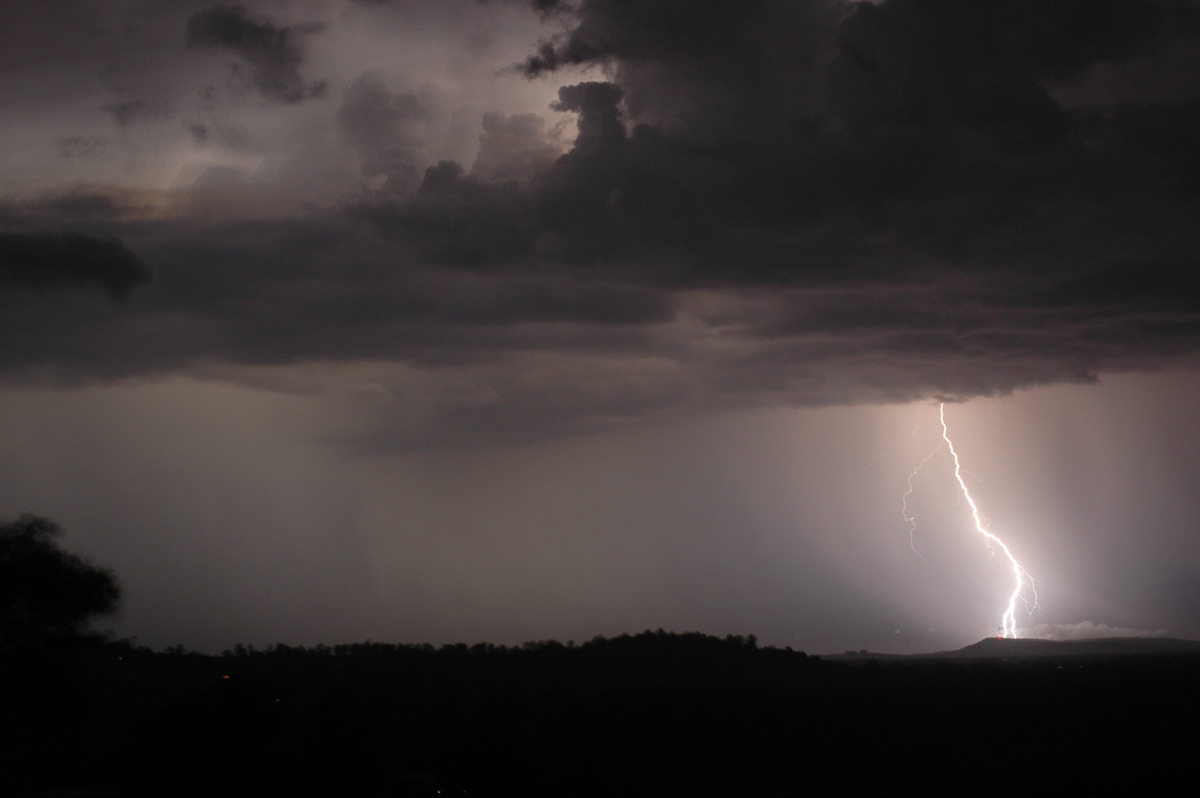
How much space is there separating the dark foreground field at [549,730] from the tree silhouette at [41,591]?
1.40 metres

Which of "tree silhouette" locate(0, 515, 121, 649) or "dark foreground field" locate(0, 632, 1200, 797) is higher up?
"tree silhouette" locate(0, 515, 121, 649)

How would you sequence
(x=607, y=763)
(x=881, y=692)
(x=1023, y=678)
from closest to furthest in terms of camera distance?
1. (x=607, y=763)
2. (x=881, y=692)
3. (x=1023, y=678)

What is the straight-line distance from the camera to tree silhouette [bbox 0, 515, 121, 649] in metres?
52.8

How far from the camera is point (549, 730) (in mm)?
93062

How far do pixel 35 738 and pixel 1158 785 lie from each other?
64055 millimetres

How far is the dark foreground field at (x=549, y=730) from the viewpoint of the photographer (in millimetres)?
54438

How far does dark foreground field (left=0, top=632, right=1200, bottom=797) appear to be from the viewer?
179ft

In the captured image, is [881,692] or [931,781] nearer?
[931,781]

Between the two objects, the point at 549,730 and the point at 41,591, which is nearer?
the point at 41,591

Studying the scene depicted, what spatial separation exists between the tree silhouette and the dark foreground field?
1.40m

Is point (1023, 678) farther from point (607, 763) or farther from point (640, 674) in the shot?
point (607, 763)

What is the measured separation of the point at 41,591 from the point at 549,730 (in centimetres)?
4859

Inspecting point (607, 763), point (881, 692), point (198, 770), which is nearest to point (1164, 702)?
point (881, 692)

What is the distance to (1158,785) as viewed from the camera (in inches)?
2746
